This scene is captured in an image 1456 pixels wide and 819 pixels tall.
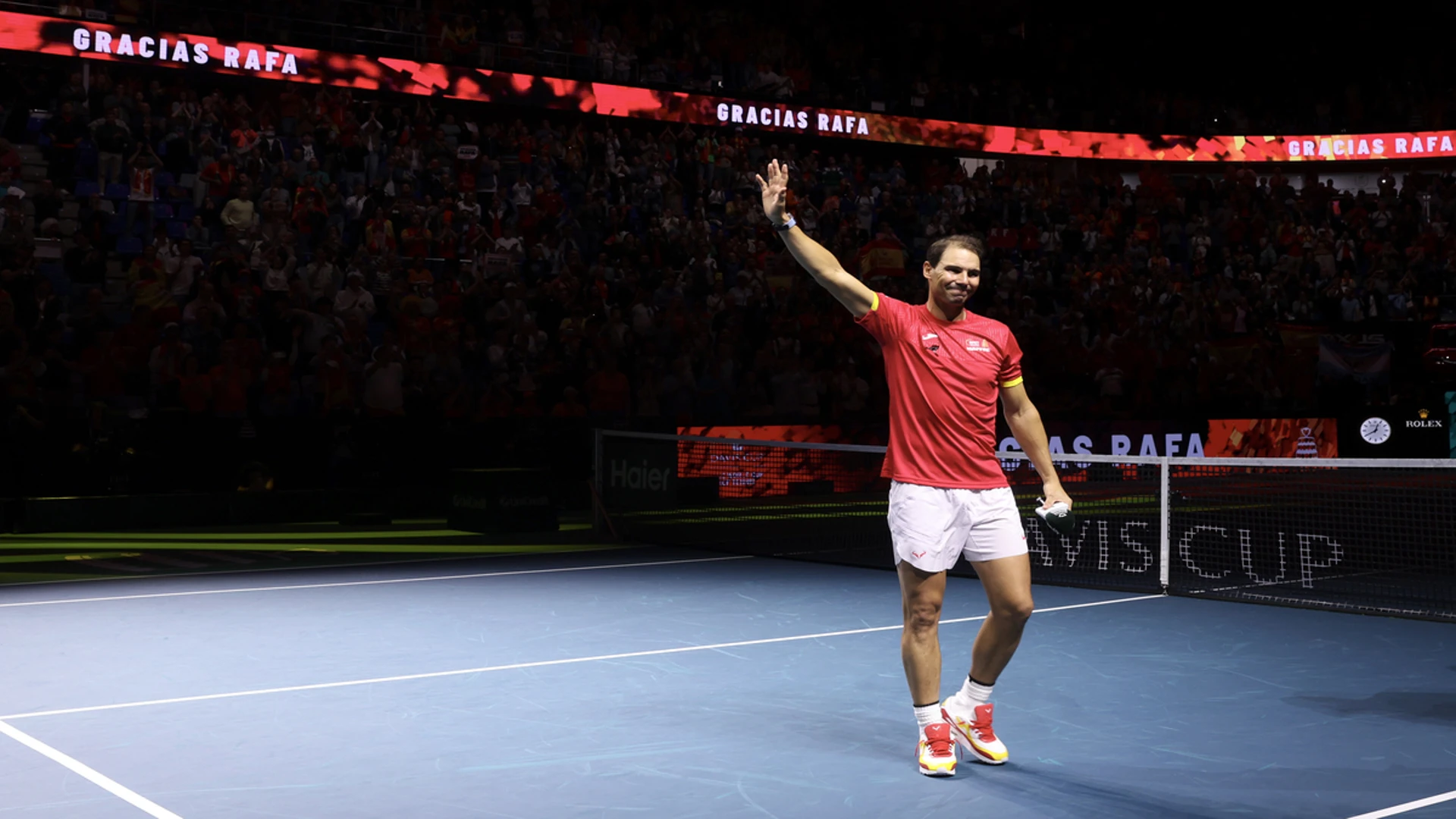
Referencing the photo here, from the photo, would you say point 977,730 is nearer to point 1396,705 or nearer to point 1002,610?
point 1002,610

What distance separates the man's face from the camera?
6.06 metres

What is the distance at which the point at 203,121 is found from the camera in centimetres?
2242

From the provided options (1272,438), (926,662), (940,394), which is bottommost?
(926,662)

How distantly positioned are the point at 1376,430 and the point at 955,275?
67.1 feet

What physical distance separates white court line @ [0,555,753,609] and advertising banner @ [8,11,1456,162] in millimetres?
14839

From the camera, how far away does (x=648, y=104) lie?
30.0m

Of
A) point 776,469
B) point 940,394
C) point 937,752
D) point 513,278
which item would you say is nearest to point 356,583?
point 776,469

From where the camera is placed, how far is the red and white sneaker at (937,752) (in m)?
6.08

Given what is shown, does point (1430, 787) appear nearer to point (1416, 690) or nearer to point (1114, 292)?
point (1416, 690)

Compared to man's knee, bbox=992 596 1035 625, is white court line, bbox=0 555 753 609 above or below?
below

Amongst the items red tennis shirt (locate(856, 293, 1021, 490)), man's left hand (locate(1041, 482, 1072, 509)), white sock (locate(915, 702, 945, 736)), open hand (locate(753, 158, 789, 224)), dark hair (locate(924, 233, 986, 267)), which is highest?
open hand (locate(753, 158, 789, 224))

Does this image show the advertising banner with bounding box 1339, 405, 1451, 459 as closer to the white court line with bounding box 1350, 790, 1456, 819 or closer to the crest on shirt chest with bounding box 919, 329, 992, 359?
the white court line with bounding box 1350, 790, 1456, 819

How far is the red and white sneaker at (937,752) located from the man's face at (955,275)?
1.75m

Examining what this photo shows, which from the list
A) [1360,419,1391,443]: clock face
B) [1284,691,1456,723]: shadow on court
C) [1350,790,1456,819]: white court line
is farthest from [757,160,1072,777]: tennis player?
[1360,419,1391,443]: clock face
